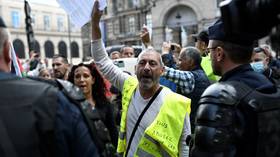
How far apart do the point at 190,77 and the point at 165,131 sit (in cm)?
115

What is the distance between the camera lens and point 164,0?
110ft

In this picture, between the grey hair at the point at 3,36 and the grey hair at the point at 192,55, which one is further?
the grey hair at the point at 192,55

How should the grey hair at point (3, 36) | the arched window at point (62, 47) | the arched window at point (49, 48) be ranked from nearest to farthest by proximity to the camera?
the grey hair at point (3, 36) < the arched window at point (49, 48) < the arched window at point (62, 47)

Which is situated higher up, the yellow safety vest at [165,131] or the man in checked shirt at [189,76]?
the man in checked shirt at [189,76]

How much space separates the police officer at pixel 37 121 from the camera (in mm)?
1655

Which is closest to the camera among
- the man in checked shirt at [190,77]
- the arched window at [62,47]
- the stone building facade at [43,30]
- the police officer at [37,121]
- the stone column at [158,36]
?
the police officer at [37,121]

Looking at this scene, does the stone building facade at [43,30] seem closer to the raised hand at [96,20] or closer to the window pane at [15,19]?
the window pane at [15,19]

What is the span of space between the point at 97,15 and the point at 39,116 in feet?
6.73

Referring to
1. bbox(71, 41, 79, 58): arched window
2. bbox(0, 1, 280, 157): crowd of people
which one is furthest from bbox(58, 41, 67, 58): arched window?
bbox(0, 1, 280, 157): crowd of people

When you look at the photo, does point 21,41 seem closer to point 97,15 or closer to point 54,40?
point 54,40

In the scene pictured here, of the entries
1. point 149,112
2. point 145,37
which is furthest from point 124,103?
point 145,37

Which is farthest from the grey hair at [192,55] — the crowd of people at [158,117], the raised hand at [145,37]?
the crowd of people at [158,117]

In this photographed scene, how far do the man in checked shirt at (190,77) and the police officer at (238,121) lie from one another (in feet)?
6.56

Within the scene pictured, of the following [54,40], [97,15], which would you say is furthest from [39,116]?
[54,40]
